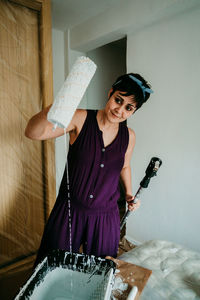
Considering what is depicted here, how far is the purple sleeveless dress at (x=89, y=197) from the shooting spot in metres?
0.87

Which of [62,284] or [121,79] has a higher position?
[121,79]

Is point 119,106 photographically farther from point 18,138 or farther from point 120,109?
point 18,138

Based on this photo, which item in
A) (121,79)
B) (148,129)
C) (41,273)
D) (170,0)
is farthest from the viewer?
(148,129)

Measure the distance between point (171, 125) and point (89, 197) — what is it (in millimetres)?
1040

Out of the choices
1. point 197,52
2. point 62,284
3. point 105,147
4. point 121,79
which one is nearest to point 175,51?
point 197,52

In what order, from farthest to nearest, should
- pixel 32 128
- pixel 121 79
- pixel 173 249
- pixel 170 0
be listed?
pixel 170 0 → pixel 173 249 → pixel 121 79 → pixel 32 128

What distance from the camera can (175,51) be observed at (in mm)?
1553

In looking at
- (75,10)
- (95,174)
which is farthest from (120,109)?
(75,10)

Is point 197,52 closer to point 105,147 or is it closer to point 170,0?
point 170,0

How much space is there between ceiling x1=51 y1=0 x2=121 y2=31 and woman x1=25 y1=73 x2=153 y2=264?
Answer: 120 cm

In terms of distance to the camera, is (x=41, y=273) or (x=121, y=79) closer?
(x=41, y=273)

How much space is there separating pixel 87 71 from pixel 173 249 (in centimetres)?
93

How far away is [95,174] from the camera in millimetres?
881

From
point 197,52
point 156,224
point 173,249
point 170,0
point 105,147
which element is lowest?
point 156,224
